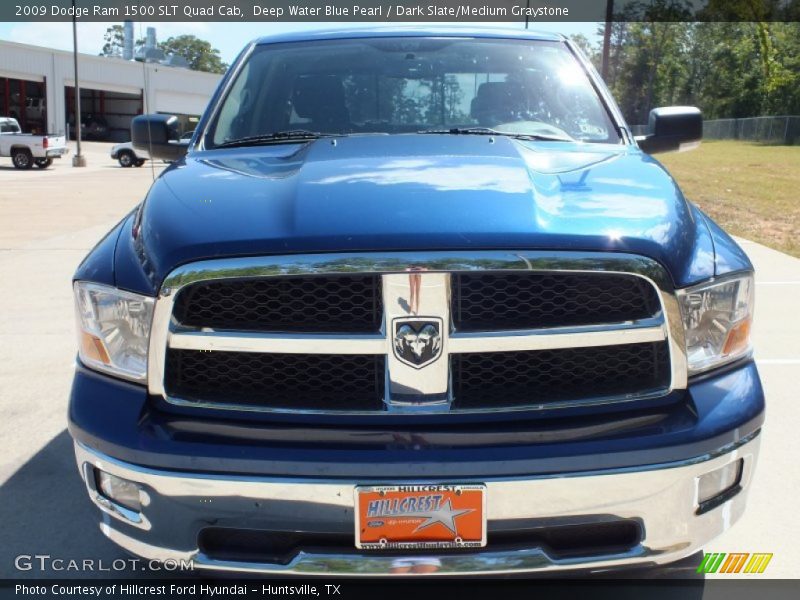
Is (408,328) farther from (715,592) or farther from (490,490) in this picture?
(715,592)

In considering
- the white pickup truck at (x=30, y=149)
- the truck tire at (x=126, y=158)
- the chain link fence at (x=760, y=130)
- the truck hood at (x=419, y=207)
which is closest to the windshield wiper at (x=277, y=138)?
the truck hood at (x=419, y=207)

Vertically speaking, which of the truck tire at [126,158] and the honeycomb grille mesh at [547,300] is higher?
the honeycomb grille mesh at [547,300]

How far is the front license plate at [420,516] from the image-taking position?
1936 mm

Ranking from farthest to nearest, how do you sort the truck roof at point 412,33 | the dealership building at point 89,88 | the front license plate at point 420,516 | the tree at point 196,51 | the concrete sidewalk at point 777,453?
1. the tree at point 196,51
2. the dealership building at point 89,88
3. the truck roof at point 412,33
4. the concrete sidewalk at point 777,453
5. the front license plate at point 420,516

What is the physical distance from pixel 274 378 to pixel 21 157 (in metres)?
29.8

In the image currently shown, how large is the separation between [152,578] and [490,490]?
126cm

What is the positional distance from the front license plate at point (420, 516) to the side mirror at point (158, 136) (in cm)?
252

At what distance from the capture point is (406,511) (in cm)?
195

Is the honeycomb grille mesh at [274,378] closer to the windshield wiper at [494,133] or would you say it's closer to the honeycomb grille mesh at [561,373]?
the honeycomb grille mesh at [561,373]

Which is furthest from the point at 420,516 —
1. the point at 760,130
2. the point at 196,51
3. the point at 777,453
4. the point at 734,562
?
the point at 196,51

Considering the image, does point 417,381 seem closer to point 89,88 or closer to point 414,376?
point 414,376

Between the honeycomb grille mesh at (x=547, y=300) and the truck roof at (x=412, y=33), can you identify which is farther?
the truck roof at (x=412, y=33)

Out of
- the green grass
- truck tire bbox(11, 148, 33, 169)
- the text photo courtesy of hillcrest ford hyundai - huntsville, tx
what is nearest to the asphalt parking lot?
the text photo courtesy of hillcrest ford hyundai - huntsville, tx

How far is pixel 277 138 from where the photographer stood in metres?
3.21
